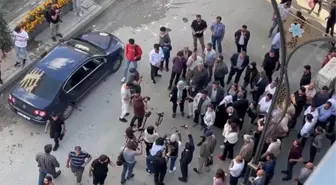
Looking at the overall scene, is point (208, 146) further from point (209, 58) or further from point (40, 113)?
point (40, 113)

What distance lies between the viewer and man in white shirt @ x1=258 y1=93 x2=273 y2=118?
16.6 m

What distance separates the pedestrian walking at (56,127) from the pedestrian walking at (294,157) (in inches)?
223

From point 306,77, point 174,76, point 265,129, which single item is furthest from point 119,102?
point 265,129

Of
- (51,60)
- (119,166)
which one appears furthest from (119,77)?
(119,166)

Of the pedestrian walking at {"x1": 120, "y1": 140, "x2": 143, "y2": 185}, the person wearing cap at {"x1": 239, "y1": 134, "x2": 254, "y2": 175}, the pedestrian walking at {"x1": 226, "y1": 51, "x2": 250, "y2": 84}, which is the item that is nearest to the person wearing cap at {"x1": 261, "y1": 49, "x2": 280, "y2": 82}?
the pedestrian walking at {"x1": 226, "y1": 51, "x2": 250, "y2": 84}

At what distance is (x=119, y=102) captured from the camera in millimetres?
18609

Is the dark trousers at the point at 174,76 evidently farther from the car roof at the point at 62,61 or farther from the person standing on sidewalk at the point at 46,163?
the person standing on sidewalk at the point at 46,163

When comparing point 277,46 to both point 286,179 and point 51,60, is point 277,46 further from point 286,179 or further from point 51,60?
point 51,60

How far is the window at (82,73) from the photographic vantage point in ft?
57.6

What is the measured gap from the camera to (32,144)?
57.1 feet

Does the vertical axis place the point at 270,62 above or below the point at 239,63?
above

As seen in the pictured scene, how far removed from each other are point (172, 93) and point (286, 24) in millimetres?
→ 3555

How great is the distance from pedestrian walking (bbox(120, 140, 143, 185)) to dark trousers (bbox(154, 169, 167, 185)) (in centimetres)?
60

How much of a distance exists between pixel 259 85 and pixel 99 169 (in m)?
5.05
